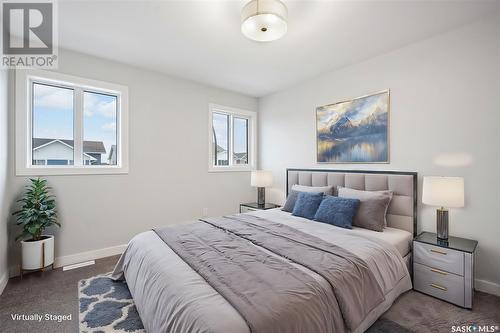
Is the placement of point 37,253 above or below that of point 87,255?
above

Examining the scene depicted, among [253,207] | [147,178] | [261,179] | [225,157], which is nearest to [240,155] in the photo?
[225,157]

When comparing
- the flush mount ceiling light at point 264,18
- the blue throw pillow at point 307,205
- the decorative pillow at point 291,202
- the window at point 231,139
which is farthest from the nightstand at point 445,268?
the window at point 231,139

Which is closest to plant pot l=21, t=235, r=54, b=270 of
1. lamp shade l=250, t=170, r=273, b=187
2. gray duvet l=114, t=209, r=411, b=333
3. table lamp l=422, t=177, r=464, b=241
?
gray duvet l=114, t=209, r=411, b=333

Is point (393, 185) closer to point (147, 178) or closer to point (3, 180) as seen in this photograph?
point (147, 178)

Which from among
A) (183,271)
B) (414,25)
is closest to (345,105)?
(414,25)

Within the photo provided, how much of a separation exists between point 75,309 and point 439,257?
3.35 metres

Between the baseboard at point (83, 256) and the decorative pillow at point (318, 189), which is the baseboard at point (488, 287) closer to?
the decorative pillow at point (318, 189)

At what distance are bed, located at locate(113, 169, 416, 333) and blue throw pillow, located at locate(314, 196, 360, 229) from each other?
3.6 inches

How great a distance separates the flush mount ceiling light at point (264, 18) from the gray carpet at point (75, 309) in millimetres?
2511

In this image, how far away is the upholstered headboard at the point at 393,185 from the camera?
2.64 meters

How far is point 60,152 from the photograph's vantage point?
118 inches

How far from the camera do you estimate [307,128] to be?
3.93 m

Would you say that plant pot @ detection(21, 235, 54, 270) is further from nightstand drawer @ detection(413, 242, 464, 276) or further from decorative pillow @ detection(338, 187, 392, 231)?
nightstand drawer @ detection(413, 242, 464, 276)

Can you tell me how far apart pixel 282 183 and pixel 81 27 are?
357cm
